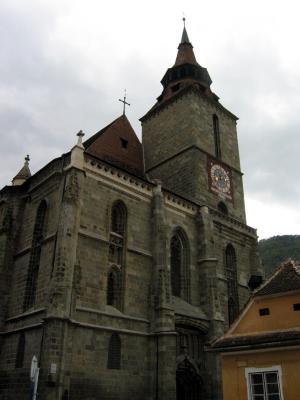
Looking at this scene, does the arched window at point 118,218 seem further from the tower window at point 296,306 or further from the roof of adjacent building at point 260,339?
the tower window at point 296,306

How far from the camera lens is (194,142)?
26.2 meters

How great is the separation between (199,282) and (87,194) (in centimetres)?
752

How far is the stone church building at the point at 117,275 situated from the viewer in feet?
50.4

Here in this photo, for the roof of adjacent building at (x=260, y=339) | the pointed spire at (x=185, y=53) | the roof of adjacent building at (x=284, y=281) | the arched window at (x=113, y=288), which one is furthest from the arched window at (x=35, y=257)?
the pointed spire at (x=185, y=53)

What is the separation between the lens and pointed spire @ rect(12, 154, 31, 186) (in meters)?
24.2

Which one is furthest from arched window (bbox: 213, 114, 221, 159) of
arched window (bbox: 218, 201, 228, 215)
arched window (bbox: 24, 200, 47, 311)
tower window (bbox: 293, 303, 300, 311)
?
tower window (bbox: 293, 303, 300, 311)

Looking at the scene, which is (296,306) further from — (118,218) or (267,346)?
(118,218)

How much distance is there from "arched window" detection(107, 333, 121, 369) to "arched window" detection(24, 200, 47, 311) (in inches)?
145

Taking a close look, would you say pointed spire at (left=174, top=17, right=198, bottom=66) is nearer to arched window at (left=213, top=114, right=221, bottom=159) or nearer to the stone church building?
arched window at (left=213, top=114, right=221, bottom=159)

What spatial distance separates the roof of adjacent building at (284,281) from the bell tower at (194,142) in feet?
35.2

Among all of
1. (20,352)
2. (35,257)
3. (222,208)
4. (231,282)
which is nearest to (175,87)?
(222,208)

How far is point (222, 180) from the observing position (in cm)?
2689

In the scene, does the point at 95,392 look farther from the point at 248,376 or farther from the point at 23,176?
the point at 23,176

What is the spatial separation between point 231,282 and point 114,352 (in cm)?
935
